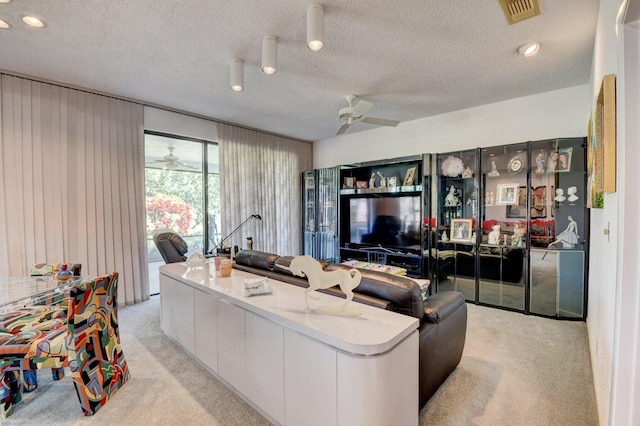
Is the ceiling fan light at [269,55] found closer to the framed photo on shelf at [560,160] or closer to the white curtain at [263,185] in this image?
the white curtain at [263,185]

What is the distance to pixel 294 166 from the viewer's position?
591cm

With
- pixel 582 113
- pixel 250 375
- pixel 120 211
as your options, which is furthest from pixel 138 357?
pixel 582 113

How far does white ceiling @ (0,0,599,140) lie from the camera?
2.07 meters

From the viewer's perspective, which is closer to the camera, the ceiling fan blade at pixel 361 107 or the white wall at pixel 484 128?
the ceiling fan blade at pixel 361 107

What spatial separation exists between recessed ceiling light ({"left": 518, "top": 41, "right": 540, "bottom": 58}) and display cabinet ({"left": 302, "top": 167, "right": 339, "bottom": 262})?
10.6 feet

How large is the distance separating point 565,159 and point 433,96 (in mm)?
1665

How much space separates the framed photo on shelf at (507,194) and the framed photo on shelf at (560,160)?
0.40 metres

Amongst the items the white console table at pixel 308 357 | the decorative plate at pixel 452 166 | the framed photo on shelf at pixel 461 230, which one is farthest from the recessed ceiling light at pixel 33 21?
the framed photo on shelf at pixel 461 230

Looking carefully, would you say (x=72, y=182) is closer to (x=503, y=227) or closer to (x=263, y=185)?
(x=263, y=185)

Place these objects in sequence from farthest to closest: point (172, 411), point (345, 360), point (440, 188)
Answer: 1. point (440, 188)
2. point (172, 411)
3. point (345, 360)

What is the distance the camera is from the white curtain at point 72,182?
301 cm

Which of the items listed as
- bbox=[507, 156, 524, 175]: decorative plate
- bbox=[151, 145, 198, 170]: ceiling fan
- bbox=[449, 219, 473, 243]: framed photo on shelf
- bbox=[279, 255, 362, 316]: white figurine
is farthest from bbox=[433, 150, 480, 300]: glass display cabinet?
bbox=[151, 145, 198, 170]: ceiling fan

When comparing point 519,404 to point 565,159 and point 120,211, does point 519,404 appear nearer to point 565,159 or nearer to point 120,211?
point 565,159

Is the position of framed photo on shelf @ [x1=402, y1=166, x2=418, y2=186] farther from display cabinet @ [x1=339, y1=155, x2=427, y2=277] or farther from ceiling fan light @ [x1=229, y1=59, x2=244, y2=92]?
ceiling fan light @ [x1=229, y1=59, x2=244, y2=92]
